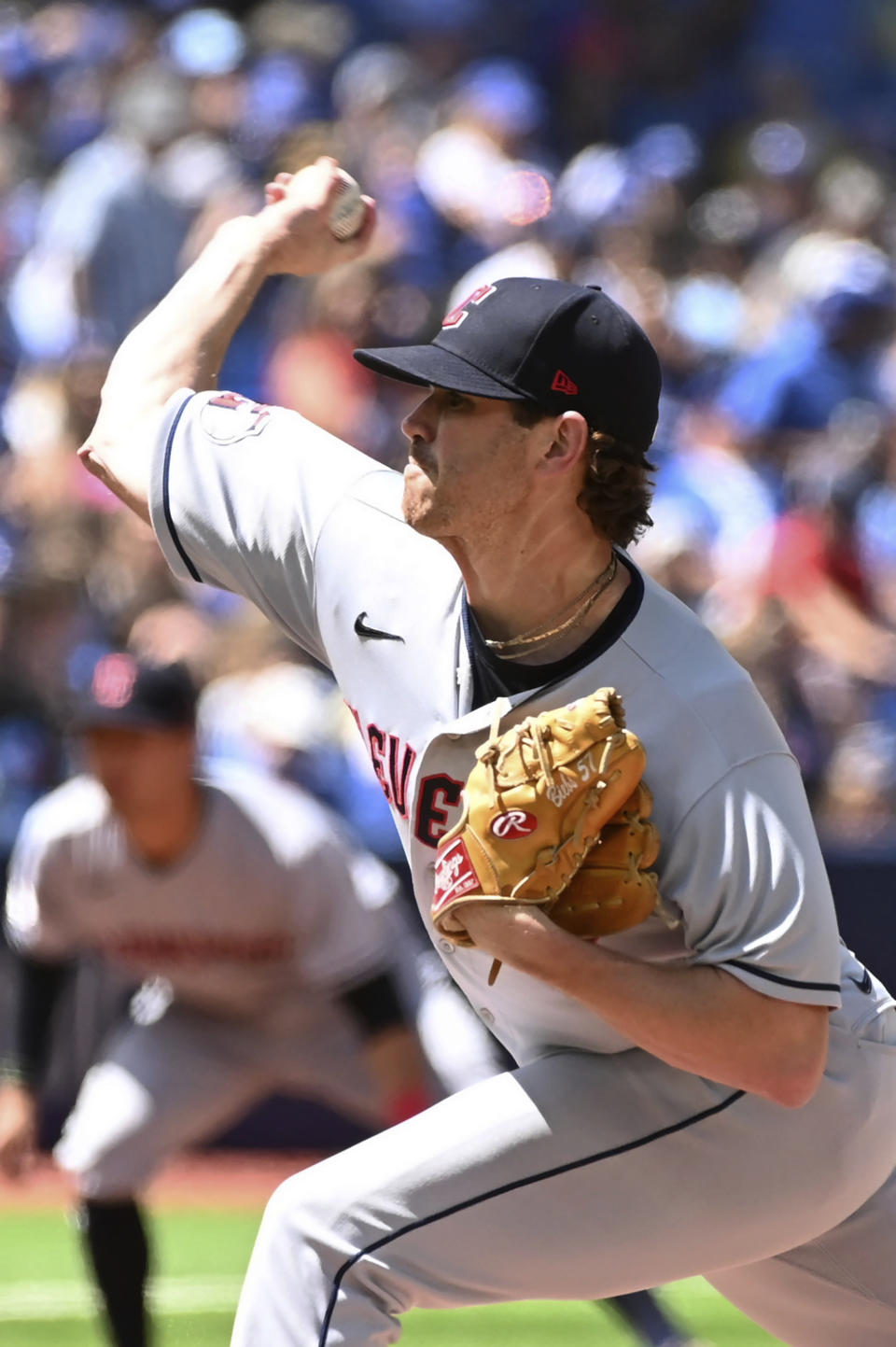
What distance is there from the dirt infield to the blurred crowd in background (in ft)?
3.84

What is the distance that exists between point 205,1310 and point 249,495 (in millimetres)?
2852

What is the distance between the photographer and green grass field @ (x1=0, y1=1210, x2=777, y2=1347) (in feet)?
16.6

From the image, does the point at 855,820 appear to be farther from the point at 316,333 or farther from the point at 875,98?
the point at 875,98

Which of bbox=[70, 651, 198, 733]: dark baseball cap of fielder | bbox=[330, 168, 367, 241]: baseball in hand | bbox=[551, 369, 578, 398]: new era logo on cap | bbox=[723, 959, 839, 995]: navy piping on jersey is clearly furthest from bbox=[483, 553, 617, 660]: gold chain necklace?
bbox=[70, 651, 198, 733]: dark baseball cap of fielder

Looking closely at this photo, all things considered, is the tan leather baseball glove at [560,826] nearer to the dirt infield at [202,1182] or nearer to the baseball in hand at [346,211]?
the baseball in hand at [346,211]

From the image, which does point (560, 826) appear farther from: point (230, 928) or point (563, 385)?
point (230, 928)

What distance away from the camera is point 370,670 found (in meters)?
2.96

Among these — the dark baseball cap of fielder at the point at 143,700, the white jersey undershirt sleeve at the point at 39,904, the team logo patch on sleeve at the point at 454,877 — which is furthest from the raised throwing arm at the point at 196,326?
the white jersey undershirt sleeve at the point at 39,904

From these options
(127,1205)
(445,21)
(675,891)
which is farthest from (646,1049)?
(445,21)

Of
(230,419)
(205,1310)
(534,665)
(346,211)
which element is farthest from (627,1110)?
(205,1310)

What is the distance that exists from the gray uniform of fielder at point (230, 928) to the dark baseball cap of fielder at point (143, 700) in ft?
1.11

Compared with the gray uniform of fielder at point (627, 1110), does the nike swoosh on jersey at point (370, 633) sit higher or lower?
higher

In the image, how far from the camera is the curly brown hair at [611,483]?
2764mm

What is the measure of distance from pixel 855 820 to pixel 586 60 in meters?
6.40
